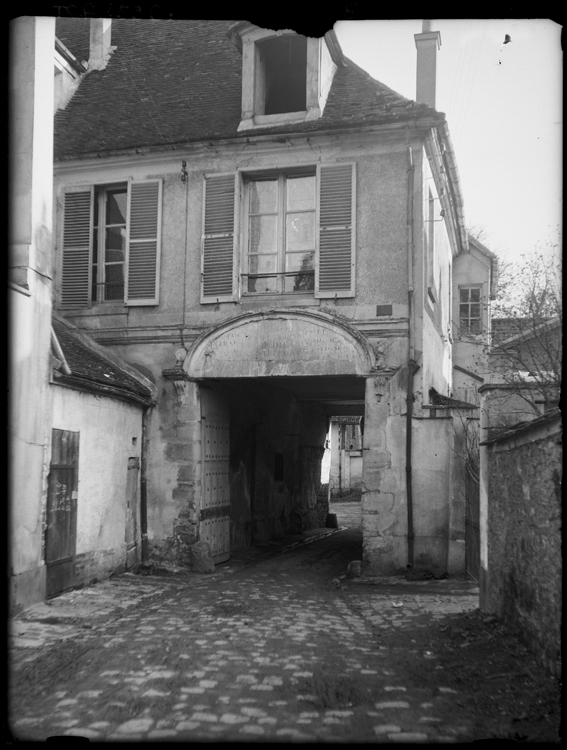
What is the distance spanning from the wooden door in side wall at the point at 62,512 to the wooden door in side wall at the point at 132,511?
1.89 metres

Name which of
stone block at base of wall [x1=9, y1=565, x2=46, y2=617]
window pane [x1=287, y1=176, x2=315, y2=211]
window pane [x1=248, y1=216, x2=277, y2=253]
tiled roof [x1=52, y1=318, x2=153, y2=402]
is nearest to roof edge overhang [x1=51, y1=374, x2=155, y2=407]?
tiled roof [x1=52, y1=318, x2=153, y2=402]

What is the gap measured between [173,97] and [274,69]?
195 centimetres

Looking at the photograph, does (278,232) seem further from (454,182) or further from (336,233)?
(454,182)

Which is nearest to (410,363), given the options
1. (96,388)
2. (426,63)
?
(96,388)

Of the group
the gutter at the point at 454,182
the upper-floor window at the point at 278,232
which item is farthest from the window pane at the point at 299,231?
the gutter at the point at 454,182

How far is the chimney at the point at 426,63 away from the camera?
13805 millimetres

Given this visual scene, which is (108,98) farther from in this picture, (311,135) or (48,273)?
(48,273)

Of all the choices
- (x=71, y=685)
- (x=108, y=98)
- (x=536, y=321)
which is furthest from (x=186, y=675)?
(x=108, y=98)

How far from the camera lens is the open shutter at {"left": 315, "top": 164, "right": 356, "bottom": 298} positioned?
1158 centimetres

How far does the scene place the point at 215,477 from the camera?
1273 centimetres

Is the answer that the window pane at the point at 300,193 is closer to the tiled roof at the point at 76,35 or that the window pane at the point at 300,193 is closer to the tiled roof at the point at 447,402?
the tiled roof at the point at 447,402

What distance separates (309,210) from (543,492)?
7.36 metres

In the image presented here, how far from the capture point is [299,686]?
5727 mm

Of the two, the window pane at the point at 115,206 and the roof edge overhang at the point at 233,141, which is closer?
the roof edge overhang at the point at 233,141
